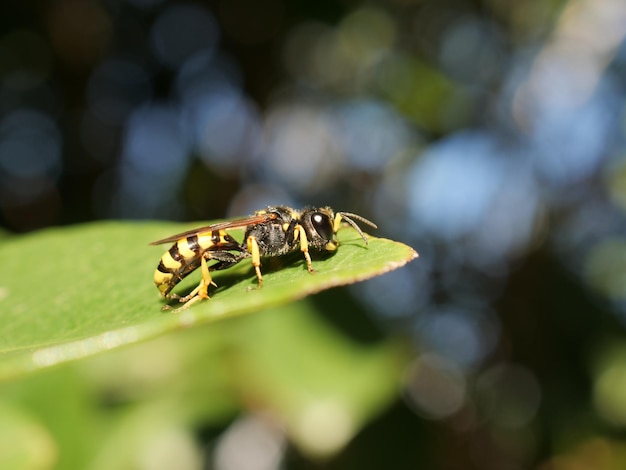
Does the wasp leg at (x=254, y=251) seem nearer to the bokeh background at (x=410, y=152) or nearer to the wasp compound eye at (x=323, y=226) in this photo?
the wasp compound eye at (x=323, y=226)

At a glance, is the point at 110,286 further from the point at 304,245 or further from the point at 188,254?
the point at 304,245

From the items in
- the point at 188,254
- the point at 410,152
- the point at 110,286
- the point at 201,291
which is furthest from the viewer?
the point at 410,152

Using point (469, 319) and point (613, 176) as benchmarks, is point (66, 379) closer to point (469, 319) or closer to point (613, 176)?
point (469, 319)

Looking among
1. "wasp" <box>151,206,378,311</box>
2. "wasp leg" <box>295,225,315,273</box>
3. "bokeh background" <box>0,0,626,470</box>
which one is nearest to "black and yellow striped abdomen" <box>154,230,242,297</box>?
"wasp" <box>151,206,378,311</box>

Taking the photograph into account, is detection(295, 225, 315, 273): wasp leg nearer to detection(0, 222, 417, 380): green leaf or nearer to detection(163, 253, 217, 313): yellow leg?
detection(0, 222, 417, 380): green leaf

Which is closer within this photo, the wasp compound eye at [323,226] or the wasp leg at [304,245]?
the wasp leg at [304,245]

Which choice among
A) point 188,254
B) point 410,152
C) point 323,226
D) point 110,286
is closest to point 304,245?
point 323,226

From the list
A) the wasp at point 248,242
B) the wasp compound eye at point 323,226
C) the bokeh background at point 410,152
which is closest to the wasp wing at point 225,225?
the wasp at point 248,242
